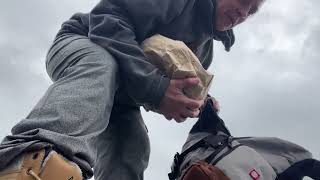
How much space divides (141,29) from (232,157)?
76cm

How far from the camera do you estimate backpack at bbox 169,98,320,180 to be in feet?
7.52

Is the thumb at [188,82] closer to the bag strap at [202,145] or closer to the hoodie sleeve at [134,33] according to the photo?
the hoodie sleeve at [134,33]

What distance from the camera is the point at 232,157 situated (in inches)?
93.1

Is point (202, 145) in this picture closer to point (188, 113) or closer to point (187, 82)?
point (188, 113)

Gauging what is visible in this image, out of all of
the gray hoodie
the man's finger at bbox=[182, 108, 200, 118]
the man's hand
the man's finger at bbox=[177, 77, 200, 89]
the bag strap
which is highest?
the gray hoodie

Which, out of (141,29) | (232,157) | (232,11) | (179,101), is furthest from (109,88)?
(232,11)

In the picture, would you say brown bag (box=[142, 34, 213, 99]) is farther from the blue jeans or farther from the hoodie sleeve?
the blue jeans

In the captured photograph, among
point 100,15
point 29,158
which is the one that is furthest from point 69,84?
point 100,15

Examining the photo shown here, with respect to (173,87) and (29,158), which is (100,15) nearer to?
(173,87)

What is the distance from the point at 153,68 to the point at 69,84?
1.57ft

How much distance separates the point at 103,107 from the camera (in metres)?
1.86

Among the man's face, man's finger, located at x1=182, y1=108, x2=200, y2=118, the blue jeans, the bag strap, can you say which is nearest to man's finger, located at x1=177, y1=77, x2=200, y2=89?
man's finger, located at x1=182, y1=108, x2=200, y2=118

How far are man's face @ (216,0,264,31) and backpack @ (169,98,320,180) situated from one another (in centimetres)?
46

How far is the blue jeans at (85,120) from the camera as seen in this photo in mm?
1546
